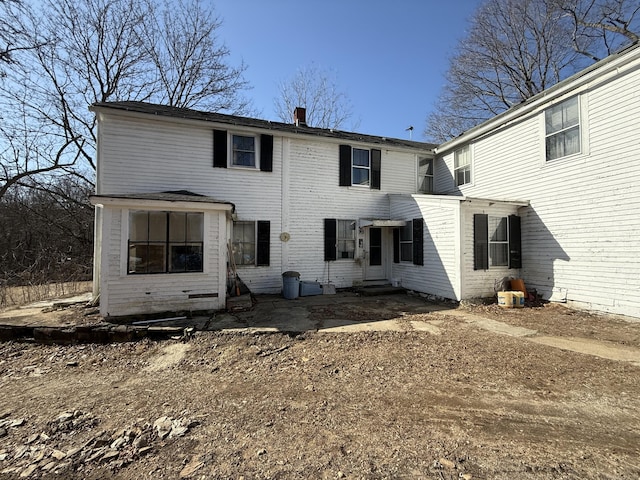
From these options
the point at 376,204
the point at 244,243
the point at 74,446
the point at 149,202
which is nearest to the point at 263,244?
the point at 244,243

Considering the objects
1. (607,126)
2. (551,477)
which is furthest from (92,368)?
(607,126)

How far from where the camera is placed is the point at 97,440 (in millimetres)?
2764

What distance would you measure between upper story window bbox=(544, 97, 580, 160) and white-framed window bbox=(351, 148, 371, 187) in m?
5.85

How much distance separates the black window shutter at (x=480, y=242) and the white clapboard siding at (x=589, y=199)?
154cm

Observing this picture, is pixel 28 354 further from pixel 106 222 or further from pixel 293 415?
pixel 293 415

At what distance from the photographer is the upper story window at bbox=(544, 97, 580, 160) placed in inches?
314

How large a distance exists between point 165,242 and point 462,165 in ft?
36.8

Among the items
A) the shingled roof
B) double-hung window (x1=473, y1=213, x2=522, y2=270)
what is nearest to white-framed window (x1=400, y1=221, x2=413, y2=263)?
double-hung window (x1=473, y1=213, x2=522, y2=270)

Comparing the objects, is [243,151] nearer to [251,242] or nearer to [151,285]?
[251,242]

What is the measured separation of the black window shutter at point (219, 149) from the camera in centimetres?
987

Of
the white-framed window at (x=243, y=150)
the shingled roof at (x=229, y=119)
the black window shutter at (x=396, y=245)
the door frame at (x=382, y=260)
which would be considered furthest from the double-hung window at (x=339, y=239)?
the white-framed window at (x=243, y=150)

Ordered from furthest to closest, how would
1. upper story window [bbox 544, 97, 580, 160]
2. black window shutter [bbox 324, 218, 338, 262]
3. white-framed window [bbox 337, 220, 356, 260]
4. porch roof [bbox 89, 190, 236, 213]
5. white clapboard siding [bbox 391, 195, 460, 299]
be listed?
white-framed window [bbox 337, 220, 356, 260]
black window shutter [bbox 324, 218, 338, 262]
white clapboard siding [bbox 391, 195, 460, 299]
upper story window [bbox 544, 97, 580, 160]
porch roof [bbox 89, 190, 236, 213]

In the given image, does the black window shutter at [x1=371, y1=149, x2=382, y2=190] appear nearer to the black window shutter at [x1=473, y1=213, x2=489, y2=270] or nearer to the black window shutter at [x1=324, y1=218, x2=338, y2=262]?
the black window shutter at [x1=324, y1=218, x2=338, y2=262]

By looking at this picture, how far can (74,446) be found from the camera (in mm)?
2707
